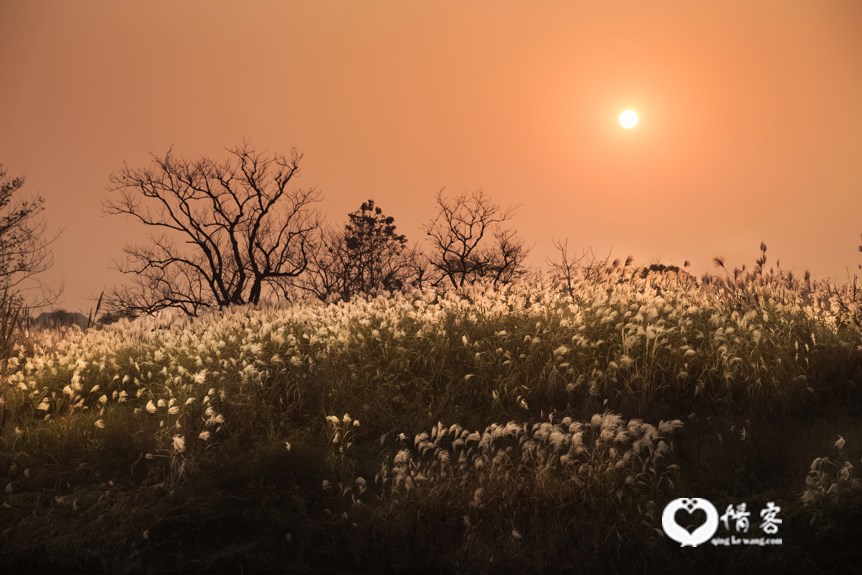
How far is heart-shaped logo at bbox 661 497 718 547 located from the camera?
22.0 ft

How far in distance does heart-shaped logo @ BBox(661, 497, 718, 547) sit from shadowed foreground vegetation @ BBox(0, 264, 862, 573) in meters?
0.10

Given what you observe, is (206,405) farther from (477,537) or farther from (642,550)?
(642,550)

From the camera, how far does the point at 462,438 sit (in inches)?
354

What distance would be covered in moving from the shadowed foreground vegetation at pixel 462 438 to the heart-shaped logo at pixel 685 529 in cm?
10

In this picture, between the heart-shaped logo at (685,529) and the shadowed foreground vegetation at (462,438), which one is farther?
the shadowed foreground vegetation at (462,438)

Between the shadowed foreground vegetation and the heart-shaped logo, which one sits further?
the shadowed foreground vegetation

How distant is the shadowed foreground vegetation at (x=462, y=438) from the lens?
705cm

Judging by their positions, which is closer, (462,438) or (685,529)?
(685,529)

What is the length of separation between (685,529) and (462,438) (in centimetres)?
282

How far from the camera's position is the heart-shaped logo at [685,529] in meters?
6.71

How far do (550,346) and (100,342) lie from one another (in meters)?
9.69

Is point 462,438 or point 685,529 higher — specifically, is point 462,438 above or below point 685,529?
above

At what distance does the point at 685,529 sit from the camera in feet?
22.5

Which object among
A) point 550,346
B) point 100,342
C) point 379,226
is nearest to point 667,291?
point 550,346
